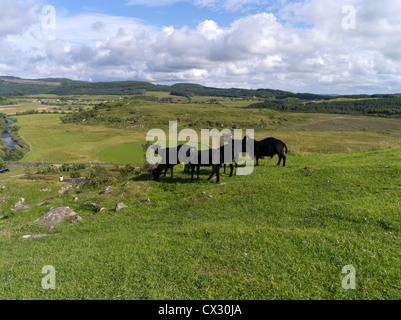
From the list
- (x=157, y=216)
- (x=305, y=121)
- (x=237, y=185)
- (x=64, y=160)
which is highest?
(x=305, y=121)

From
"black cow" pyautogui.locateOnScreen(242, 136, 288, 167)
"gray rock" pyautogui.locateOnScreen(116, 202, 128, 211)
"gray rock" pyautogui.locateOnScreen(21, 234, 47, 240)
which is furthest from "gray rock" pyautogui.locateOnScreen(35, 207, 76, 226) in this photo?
"black cow" pyautogui.locateOnScreen(242, 136, 288, 167)

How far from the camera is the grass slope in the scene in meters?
6.33

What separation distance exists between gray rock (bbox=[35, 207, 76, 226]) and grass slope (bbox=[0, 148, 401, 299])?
817mm

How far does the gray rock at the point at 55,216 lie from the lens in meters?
13.8

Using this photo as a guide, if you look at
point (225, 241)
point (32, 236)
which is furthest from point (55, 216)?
point (225, 241)

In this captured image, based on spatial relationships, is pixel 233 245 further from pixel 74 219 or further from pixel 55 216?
pixel 55 216

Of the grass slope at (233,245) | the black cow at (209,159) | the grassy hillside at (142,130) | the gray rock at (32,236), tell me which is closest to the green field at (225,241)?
the grass slope at (233,245)

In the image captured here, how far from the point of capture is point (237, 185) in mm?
14805

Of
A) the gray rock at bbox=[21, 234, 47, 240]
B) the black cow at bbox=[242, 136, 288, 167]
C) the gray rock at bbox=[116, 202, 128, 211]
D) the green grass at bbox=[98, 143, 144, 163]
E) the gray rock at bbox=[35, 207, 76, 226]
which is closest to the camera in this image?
the gray rock at bbox=[21, 234, 47, 240]

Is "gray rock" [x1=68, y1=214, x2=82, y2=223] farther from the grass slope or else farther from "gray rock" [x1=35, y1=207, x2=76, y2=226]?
"gray rock" [x1=35, y1=207, x2=76, y2=226]
